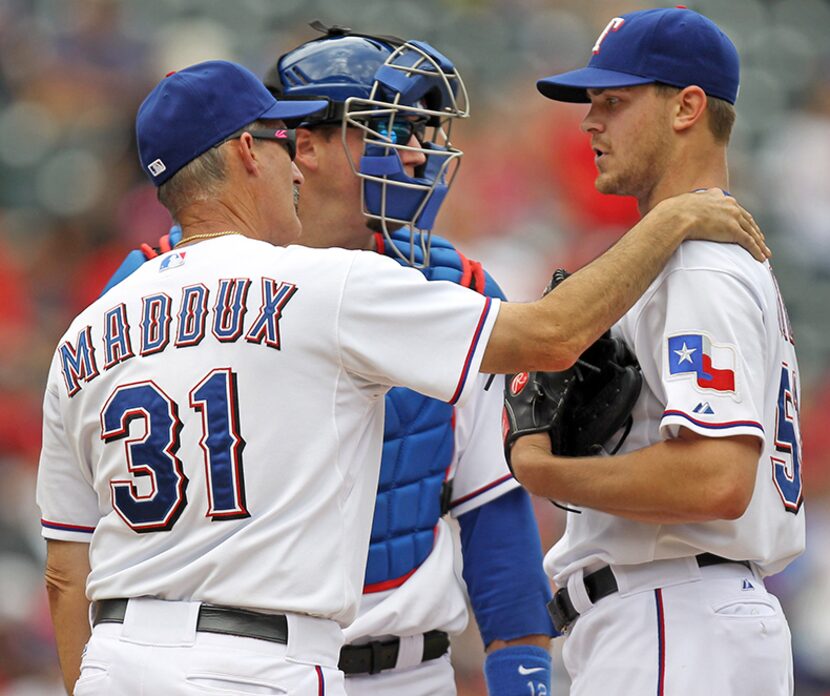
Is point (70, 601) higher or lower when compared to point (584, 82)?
lower

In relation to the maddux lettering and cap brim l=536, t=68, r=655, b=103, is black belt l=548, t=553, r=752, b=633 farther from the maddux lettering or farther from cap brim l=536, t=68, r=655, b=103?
cap brim l=536, t=68, r=655, b=103

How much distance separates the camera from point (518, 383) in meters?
2.77

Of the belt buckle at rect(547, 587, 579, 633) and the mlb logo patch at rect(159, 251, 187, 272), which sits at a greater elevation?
the mlb logo patch at rect(159, 251, 187, 272)

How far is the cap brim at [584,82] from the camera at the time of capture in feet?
9.11

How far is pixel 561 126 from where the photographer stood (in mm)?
7785

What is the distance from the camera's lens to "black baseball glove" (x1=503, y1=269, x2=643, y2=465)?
8.61ft

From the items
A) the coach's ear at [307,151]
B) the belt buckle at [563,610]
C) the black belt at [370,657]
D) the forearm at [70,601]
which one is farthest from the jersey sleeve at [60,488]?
the coach's ear at [307,151]

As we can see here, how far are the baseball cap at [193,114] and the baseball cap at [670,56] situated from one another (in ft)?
2.33

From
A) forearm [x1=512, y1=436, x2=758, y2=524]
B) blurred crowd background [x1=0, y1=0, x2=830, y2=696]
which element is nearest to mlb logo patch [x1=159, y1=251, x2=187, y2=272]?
forearm [x1=512, y1=436, x2=758, y2=524]

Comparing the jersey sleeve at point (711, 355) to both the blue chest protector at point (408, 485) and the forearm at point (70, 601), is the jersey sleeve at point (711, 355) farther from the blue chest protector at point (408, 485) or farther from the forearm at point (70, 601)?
the forearm at point (70, 601)

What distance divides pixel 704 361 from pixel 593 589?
0.58 m

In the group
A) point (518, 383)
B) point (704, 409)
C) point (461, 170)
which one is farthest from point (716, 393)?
point (461, 170)

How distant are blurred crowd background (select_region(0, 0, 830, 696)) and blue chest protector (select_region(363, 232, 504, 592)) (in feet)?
9.68

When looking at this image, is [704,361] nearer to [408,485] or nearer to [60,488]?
[408,485]
